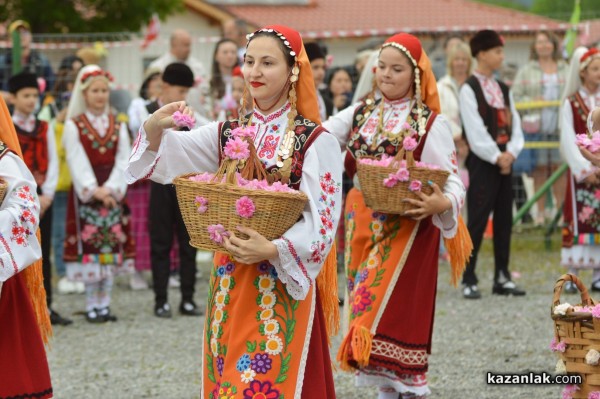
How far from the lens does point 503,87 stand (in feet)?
29.5

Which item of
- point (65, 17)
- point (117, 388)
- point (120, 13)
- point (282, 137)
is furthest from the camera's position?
point (120, 13)

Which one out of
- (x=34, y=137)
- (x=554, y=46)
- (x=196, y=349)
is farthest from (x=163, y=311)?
(x=554, y=46)

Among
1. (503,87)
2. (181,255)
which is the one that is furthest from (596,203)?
(181,255)

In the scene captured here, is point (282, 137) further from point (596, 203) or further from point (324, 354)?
point (596, 203)

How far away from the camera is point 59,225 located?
10.3 meters

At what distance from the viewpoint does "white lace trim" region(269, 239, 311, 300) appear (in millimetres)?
4094

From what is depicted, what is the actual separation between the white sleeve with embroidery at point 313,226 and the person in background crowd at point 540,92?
726 cm

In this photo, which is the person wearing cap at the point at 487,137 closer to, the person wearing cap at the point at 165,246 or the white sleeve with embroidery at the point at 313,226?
the person wearing cap at the point at 165,246

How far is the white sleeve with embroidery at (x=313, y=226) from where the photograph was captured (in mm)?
4117

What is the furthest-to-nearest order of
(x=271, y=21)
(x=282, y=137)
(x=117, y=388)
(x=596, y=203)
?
(x=271, y=21) < (x=596, y=203) < (x=117, y=388) < (x=282, y=137)

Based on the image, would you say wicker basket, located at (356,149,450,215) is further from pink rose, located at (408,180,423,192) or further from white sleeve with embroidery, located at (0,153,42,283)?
white sleeve with embroidery, located at (0,153,42,283)

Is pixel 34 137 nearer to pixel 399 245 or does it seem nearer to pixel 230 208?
pixel 399 245

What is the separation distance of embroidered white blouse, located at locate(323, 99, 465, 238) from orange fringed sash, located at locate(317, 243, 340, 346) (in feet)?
3.80

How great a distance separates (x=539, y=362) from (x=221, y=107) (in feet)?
13.4
